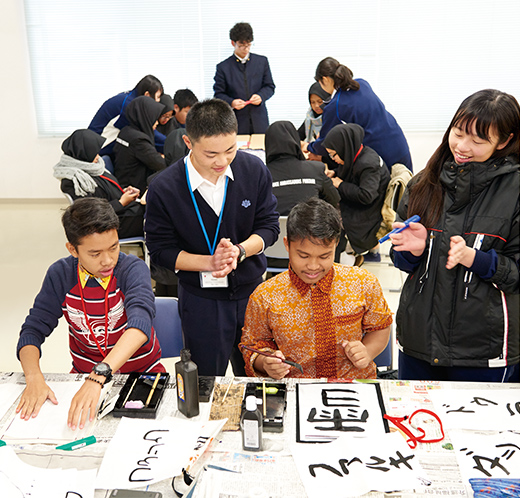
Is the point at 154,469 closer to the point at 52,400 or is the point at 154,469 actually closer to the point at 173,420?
the point at 173,420

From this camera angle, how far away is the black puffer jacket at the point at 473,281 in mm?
1840

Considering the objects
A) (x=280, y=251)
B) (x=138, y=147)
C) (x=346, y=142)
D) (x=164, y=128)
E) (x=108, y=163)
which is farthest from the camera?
(x=164, y=128)

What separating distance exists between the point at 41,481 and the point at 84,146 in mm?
3195

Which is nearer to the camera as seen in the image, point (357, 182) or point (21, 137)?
point (357, 182)

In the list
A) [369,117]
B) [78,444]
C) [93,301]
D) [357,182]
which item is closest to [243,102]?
[369,117]

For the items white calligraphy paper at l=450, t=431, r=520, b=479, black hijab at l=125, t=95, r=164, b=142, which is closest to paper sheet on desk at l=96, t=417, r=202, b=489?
white calligraphy paper at l=450, t=431, r=520, b=479

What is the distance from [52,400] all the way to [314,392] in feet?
2.70

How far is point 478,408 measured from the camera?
65.9 inches

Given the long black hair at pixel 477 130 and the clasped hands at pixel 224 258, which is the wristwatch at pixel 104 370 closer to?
the clasped hands at pixel 224 258

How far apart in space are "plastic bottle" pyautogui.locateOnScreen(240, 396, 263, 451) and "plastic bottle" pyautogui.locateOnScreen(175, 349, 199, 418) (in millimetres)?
195

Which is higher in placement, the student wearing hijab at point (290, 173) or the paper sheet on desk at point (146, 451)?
the student wearing hijab at point (290, 173)

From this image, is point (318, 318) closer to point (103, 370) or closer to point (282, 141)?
point (103, 370)

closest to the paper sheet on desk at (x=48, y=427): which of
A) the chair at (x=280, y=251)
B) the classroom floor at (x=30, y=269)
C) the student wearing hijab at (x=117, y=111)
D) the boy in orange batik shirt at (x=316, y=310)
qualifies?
the boy in orange batik shirt at (x=316, y=310)

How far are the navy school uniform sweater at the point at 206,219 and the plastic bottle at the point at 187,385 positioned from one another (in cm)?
68
